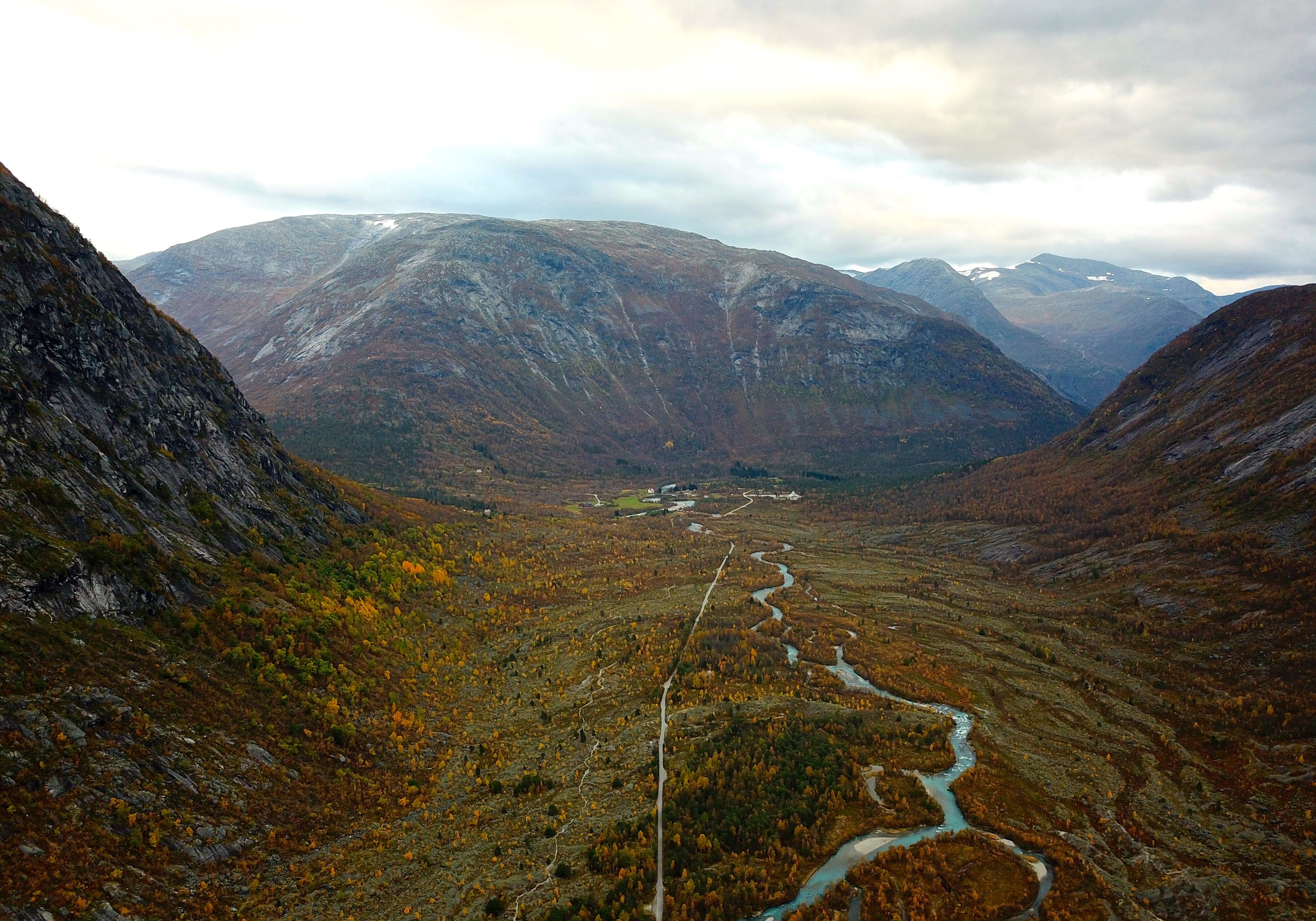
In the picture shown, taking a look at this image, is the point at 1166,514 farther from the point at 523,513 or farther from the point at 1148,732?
the point at 523,513

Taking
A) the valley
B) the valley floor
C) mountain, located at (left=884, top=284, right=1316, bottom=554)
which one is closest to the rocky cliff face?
the valley

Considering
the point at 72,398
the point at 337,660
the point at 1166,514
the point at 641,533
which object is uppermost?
the point at 72,398

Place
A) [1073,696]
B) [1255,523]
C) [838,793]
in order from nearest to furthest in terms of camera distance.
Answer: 1. [838,793]
2. [1073,696]
3. [1255,523]

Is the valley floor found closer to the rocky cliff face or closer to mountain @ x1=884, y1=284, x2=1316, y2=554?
the rocky cliff face

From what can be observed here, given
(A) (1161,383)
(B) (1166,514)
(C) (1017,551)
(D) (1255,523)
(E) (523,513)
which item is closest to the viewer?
(D) (1255,523)

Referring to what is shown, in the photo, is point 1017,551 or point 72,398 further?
point 1017,551

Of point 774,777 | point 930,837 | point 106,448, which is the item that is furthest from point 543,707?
point 106,448

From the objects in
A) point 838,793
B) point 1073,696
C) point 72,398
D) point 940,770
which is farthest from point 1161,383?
point 72,398

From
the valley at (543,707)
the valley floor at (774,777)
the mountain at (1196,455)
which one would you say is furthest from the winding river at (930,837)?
the mountain at (1196,455)
